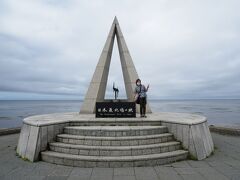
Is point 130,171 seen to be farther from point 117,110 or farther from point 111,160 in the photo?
point 117,110

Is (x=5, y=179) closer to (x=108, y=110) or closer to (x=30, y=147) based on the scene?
(x=30, y=147)

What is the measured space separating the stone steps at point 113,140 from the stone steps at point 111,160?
655 mm

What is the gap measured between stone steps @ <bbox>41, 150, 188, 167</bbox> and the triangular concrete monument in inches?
223

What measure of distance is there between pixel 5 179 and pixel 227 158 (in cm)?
690

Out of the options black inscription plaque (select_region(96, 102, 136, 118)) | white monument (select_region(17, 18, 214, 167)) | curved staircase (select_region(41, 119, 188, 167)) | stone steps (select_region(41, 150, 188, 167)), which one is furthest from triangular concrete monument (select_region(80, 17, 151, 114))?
stone steps (select_region(41, 150, 188, 167))

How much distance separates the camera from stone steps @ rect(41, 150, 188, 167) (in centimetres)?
611

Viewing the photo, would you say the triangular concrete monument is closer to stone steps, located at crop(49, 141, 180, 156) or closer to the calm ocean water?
stone steps, located at crop(49, 141, 180, 156)

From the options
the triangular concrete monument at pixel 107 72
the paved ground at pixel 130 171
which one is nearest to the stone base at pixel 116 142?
the paved ground at pixel 130 171

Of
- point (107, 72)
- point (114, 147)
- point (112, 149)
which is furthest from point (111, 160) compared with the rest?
point (107, 72)

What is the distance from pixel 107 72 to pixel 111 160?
27.0ft

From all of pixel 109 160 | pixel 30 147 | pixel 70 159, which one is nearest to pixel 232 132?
pixel 109 160

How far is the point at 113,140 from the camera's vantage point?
A: 694cm

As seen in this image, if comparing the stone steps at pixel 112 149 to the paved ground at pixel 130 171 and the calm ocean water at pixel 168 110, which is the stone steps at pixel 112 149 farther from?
the calm ocean water at pixel 168 110

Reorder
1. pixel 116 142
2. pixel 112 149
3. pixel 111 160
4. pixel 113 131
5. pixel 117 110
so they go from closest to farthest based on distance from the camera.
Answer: pixel 111 160
pixel 112 149
pixel 116 142
pixel 113 131
pixel 117 110
